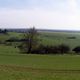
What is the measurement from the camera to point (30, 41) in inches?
3415

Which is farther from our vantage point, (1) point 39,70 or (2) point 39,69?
(2) point 39,69

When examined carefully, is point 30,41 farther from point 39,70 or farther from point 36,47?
point 39,70

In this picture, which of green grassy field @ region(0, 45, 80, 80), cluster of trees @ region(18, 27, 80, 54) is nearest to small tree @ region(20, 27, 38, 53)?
cluster of trees @ region(18, 27, 80, 54)

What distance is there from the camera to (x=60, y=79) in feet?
66.0

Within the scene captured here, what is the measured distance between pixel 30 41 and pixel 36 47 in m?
5.97

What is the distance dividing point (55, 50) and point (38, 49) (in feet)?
16.3

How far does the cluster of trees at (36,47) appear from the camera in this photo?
76975 mm

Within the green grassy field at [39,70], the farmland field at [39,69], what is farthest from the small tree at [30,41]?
the green grassy field at [39,70]

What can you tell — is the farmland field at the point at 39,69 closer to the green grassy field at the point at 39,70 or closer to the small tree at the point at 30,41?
the green grassy field at the point at 39,70

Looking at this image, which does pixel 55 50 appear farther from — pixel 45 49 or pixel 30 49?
pixel 30 49

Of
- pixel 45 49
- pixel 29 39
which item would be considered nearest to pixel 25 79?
pixel 45 49

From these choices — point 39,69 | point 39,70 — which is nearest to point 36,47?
point 39,69

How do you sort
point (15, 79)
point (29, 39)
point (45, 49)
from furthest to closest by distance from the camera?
point (29, 39), point (45, 49), point (15, 79)

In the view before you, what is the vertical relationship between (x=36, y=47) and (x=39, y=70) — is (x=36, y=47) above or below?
below
